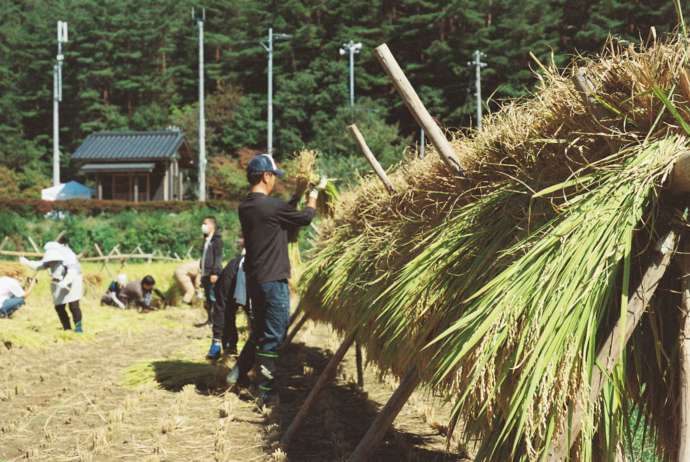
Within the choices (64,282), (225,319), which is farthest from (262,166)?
(64,282)

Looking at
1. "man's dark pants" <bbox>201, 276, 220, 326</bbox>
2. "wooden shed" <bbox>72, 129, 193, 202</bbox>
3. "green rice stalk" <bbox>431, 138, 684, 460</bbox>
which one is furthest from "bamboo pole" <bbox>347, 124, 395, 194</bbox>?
"wooden shed" <bbox>72, 129, 193, 202</bbox>

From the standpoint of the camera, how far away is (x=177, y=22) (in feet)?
172

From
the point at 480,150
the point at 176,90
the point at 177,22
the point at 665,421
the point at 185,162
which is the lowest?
the point at 665,421

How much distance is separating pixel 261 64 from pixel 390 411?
42.8 m

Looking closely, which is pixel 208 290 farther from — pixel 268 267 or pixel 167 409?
pixel 268 267

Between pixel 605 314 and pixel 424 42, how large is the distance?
38.2 m

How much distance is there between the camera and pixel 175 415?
198 inches

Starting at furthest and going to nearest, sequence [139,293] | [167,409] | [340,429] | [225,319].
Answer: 1. [139,293]
2. [225,319]
3. [167,409]
4. [340,429]

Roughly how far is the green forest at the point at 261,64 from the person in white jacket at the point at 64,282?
13818mm

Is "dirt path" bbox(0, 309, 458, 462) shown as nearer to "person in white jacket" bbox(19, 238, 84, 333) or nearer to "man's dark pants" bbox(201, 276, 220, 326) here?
"person in white jacket" bbox(19, 238, 84, 333)

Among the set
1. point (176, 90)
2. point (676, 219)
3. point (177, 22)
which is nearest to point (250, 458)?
point (676, 219)

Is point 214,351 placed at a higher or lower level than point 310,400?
lower

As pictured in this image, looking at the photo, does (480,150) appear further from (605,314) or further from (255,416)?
(255,416)

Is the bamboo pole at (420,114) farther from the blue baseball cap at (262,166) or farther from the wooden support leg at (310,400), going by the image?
the blue baseball cap at (262,166)
